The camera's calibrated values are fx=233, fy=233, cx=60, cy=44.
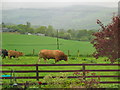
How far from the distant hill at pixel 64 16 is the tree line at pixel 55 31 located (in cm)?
9

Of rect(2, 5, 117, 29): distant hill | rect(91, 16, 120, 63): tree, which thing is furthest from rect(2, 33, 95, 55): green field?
rect(2, 5, 117, 29): distant hill

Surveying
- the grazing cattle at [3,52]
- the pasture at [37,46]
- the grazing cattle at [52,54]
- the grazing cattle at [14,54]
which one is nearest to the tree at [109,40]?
the pasture at [37,46]

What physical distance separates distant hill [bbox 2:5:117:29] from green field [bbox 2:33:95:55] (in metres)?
0.34

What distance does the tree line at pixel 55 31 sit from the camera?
5258 millimetres

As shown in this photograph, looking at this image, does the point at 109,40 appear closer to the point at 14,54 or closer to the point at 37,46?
the point at 37,46

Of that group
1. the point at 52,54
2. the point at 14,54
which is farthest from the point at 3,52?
the point at 52,54

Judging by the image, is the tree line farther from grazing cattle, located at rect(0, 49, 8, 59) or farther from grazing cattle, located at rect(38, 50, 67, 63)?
grazing cattle, located at rect(0, 49, 8, 59)

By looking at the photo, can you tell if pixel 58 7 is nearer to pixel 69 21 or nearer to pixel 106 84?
pixel 69 21

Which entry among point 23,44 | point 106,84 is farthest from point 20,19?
point 106,84

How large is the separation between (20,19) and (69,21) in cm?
111

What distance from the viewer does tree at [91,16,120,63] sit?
16.9ft

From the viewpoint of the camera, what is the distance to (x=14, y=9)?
205 inches

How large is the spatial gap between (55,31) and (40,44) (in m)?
0.45

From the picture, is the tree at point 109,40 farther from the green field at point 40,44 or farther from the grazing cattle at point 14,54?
the grazing cattle at point 14,54
